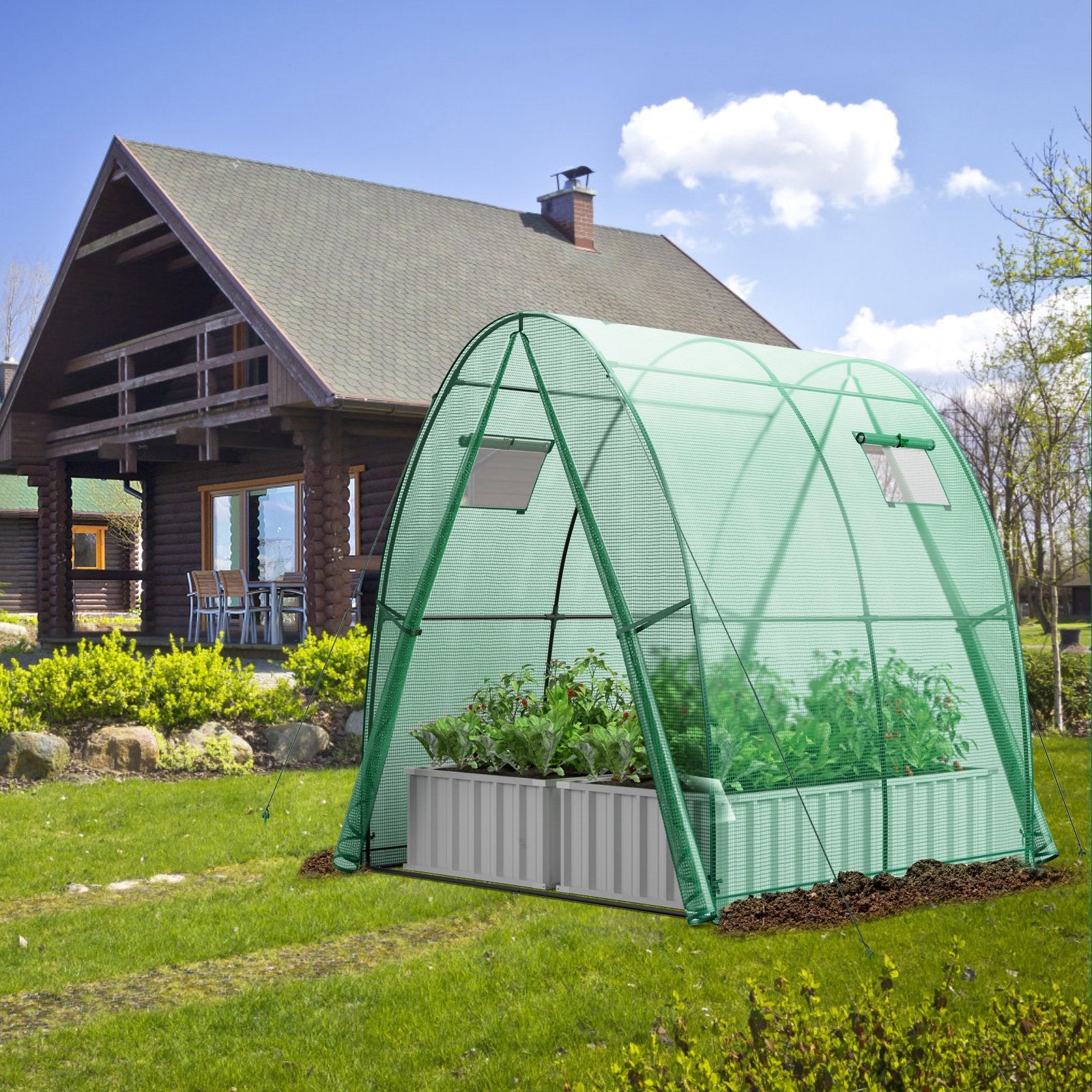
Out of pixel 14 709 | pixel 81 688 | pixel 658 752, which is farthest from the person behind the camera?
pixel 81 688

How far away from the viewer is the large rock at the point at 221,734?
37.6 ft

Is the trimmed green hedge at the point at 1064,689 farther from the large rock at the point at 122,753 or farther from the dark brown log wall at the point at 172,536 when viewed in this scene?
the dark brown log wall at the point at 172,536

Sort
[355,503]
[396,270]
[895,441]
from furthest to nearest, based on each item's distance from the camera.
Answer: [396,270]
[355,503]
[895,441]

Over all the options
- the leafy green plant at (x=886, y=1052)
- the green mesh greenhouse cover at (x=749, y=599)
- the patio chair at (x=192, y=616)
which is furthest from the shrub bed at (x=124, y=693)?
the leafy green plant at (x=886, y=1052)

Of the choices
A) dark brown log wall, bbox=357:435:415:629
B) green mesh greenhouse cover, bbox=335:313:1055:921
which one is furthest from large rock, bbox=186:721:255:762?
dark brown log wall, bbox=357:435:415:629

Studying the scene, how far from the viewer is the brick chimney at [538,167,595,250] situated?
22859 mm

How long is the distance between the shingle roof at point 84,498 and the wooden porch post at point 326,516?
18015 millimetres

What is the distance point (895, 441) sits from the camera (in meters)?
6.75

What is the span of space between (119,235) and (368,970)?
13768 mm

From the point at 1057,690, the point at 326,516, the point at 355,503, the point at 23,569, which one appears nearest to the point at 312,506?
the point at 326,516

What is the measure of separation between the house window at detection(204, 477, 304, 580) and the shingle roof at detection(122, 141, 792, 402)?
Result: 3177mm

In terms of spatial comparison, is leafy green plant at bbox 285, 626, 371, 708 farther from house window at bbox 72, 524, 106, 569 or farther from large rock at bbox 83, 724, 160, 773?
house window at bbox 72, 524, 106, 569

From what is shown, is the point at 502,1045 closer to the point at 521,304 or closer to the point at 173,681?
the point at 173,681

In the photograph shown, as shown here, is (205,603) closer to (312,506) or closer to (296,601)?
(296,601)
